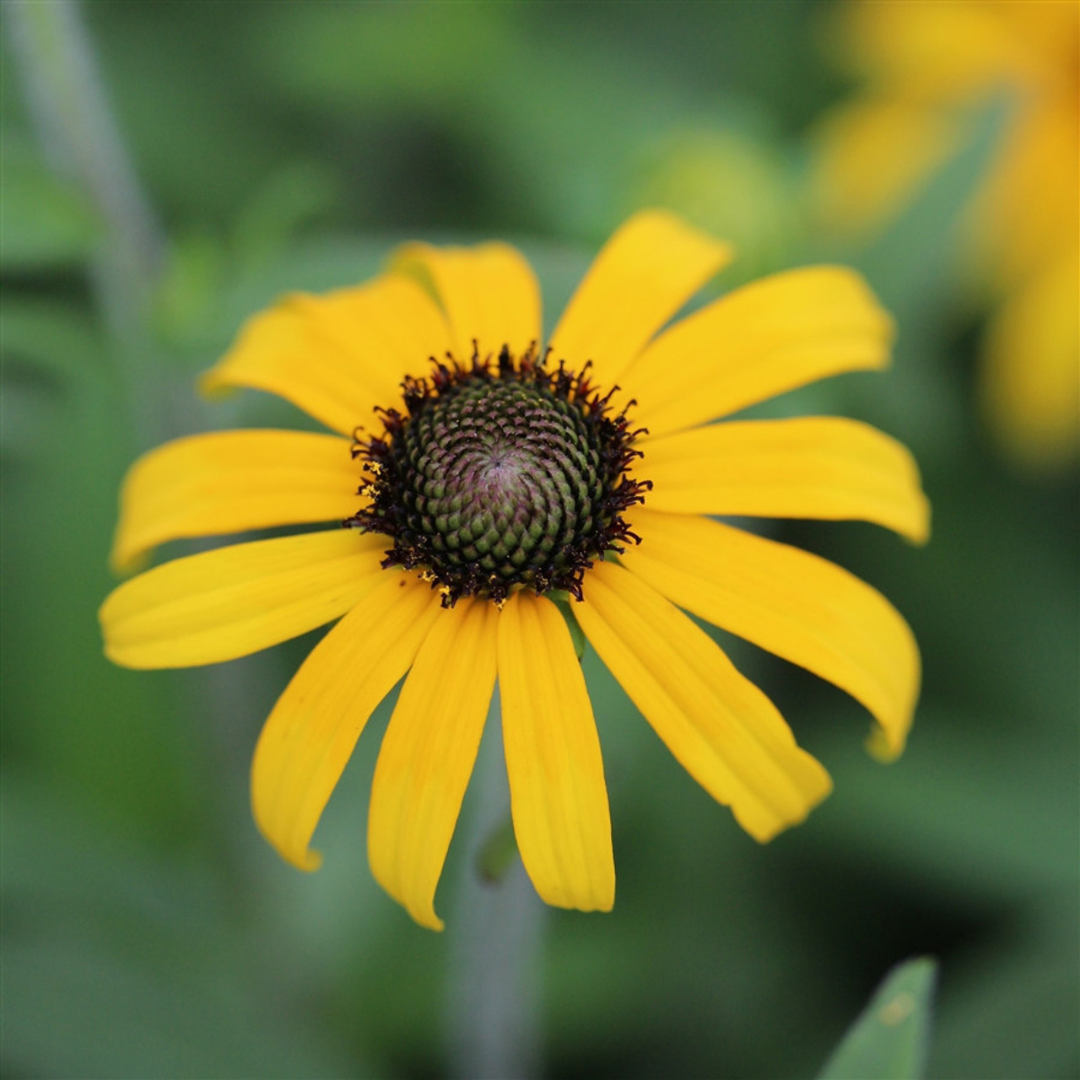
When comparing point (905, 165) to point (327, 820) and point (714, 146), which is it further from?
point (327, 820)

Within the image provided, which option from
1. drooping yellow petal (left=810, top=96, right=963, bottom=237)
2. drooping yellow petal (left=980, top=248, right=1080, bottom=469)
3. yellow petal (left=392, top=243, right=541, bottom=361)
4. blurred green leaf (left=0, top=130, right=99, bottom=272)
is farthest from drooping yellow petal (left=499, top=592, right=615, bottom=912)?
drooping yellow petal (left=980, top=248, right=1080, bottom=469)

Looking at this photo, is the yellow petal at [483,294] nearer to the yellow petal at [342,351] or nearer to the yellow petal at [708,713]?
the yellow petal at [342,351]

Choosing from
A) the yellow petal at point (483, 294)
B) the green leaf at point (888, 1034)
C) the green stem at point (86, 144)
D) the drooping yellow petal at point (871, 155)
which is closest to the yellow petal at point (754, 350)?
the yellow petal at point (483, 294)

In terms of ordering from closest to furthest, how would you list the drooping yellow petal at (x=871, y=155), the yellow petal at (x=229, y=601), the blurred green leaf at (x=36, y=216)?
the yellow petal at (x=229, y=601) < the blurred green leaf at (x=36, y=216) < the drooping yellow petal at (x=871, y=155)

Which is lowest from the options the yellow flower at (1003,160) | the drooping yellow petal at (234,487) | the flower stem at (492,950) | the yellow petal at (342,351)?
the flower stem at (492,950)

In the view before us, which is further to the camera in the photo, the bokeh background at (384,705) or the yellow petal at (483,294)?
the bokeh background at (384,705)

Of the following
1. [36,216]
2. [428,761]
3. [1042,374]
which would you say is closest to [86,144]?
[36,216]

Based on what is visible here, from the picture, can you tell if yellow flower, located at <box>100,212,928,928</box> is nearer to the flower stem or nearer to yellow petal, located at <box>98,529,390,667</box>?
yellow petal, located at <box>98,529,390,667</box>

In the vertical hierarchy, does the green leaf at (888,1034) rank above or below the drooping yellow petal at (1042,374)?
below

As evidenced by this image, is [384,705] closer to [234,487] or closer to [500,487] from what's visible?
[234,487]
